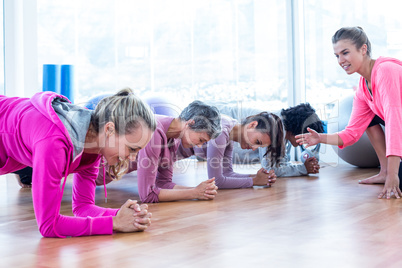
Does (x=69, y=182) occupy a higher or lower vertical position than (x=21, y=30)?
lower

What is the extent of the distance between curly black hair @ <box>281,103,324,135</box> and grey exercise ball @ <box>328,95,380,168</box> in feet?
2.47

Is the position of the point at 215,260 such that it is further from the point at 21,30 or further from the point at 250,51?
the point at 250,51

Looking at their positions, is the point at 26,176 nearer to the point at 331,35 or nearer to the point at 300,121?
the point at 300,121

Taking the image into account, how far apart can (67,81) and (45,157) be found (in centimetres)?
226

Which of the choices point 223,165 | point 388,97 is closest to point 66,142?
point 223,165

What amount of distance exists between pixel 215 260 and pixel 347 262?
365mm

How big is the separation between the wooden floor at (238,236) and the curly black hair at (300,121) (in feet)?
1.39

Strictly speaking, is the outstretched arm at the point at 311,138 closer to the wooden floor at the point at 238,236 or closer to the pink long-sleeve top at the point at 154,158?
the wooden floor at the point at 238,236

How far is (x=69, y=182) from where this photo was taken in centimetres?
323

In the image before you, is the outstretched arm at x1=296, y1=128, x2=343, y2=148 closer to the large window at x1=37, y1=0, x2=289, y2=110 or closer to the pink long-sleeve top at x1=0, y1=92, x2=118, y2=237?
the pink long-sleeve top at x1=0, y1=92, x2=118, y2=237

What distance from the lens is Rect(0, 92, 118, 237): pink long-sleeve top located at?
1447mm

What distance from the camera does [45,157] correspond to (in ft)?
4.70

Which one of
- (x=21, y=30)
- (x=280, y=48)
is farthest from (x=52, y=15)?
(x=280, y=48)

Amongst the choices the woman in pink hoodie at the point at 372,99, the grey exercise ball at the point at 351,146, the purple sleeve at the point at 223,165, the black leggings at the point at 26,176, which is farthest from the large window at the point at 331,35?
the black leggings at the point at 26,176
